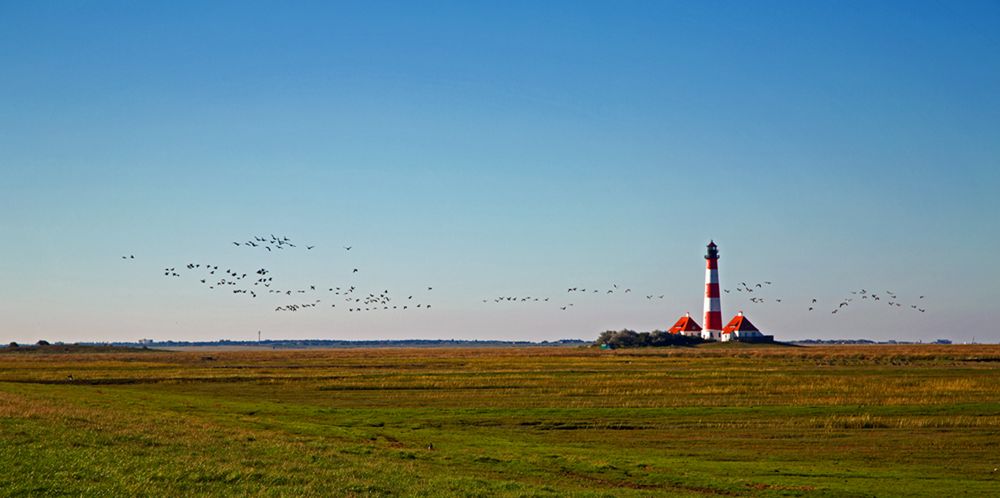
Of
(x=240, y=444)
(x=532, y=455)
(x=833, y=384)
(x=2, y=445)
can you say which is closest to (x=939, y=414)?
(x=833, y=384)

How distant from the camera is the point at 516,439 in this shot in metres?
38.0

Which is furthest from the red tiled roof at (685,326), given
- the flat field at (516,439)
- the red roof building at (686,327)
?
the flat field at (516,439)

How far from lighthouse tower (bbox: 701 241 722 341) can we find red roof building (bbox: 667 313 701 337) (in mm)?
13009

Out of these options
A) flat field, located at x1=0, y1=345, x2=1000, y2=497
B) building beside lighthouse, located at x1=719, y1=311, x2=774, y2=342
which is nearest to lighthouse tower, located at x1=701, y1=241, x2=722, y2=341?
building beside lighthouse, located at x1=719, y1=311, x2=774, y2=342

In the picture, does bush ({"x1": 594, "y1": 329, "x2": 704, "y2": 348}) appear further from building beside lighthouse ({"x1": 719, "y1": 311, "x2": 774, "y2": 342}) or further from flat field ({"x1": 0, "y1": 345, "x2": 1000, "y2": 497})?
flat field ({"x1": 0, "y1": 345, "x2": 1000, "y2": 497})

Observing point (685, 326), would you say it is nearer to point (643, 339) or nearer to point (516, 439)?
point (643, 339)

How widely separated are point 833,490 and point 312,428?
2245 centimetres

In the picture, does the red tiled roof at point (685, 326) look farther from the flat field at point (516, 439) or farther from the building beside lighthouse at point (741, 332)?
the flat field at point (516, 439)

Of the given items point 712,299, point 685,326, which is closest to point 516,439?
point 712,299

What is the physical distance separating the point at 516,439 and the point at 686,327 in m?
154

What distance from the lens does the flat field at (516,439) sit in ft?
78.1

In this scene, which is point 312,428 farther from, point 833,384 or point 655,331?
point 655,331

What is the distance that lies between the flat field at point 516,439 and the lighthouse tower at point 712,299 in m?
95.5

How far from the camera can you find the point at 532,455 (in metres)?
31.5
